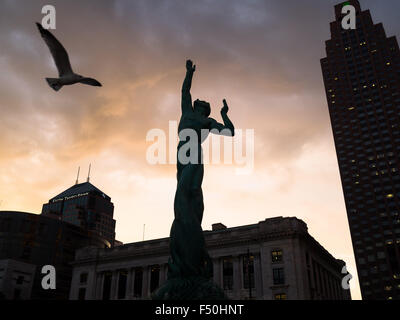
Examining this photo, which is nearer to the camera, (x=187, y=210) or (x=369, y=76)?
(x=187, y=210)

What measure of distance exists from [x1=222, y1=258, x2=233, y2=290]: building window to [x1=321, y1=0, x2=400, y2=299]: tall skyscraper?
7758 centimetres

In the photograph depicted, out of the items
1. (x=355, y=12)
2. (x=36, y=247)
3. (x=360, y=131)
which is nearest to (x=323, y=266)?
(x=36, y=247)

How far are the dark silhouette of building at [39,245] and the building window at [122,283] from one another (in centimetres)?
2475

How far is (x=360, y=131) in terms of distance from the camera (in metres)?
144

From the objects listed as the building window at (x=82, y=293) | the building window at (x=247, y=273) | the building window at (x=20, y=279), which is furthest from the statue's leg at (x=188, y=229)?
the building window at (x=20, y=279)

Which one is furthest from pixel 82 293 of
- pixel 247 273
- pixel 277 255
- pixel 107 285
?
pixel 277 255

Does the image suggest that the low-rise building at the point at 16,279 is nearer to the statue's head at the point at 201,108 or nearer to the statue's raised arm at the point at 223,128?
the statue's head at the point at 201,108

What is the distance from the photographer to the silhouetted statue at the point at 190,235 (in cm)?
1267

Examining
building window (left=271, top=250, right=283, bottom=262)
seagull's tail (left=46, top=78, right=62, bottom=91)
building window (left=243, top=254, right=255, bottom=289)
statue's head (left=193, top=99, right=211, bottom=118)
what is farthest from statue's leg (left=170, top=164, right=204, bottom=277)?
building window (left=243, top=254, right=255, bottom=289)

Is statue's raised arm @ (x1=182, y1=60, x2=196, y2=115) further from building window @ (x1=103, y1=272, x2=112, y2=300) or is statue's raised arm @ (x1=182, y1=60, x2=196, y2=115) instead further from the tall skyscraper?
the tall skyscraper

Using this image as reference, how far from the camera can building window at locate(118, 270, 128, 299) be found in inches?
2815

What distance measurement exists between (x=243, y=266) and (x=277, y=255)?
647cm
